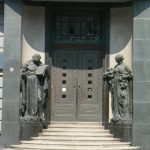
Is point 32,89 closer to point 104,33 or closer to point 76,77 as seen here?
point 76,77

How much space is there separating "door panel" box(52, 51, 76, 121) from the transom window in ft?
2.31

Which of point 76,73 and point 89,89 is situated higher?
point 76,73

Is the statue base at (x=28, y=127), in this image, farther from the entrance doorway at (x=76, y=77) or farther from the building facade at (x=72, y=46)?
the entrance doorway at (x=76, y=77)

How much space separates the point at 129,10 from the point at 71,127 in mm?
4170

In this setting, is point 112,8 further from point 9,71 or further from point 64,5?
point 9,71

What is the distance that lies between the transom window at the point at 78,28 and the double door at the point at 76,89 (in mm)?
615

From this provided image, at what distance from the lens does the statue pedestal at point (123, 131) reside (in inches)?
615

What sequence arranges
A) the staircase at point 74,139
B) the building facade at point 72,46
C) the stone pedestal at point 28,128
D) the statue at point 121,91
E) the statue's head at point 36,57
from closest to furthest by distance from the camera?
the staircase at point 74,139
the stone pedestal at point 28,128
the building facade at point 72,46
the statue at point 121,91
the statue's head at point 36,57

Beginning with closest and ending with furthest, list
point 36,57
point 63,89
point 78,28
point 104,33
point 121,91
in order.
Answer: point 121,91, point 36,57, point 104,33, point 63,89, point 78,28

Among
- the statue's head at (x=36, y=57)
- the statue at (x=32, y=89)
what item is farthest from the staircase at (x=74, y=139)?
the statue's head at (x=36, y=57)

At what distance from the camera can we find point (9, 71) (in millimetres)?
15812

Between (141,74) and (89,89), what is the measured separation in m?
2.08

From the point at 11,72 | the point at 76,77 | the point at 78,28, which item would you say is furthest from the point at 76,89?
the point at 11,72

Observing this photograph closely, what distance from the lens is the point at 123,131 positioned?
1566cm
